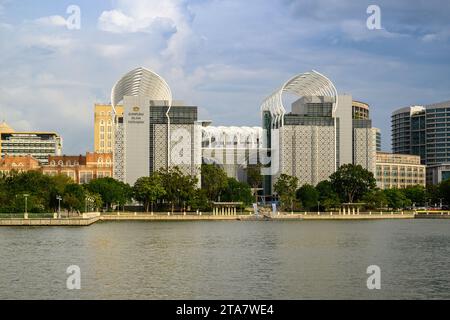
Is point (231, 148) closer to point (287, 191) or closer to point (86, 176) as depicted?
point (86, 176)

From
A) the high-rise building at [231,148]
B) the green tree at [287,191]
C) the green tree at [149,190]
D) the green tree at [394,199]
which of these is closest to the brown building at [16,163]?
the high-rise building at [231,148]

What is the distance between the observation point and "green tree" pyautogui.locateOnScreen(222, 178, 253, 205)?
148125 millimetres

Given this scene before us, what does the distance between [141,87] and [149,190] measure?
42.1 metres

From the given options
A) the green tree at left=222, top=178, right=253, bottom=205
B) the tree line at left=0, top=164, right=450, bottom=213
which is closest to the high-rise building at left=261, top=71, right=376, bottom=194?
the tree line at left=0, top=164, right=450, bottom=213

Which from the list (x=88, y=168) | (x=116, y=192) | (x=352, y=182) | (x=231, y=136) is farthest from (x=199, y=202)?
(x=231, y=136)

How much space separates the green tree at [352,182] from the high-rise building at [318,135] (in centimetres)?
2535

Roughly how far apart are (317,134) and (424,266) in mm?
121527

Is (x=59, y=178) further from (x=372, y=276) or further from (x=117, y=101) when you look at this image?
(x=372, y=276)

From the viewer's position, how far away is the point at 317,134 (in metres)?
167

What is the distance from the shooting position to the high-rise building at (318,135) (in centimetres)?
16712

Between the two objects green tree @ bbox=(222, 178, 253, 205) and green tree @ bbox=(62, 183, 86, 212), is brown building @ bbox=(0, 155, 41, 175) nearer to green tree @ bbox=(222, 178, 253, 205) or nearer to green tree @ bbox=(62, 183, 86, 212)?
green tree @ bbox=(222, 178, 253, 205)

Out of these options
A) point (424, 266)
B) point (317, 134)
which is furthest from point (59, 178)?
point (424, 266)

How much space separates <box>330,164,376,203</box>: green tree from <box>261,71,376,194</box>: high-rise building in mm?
25353

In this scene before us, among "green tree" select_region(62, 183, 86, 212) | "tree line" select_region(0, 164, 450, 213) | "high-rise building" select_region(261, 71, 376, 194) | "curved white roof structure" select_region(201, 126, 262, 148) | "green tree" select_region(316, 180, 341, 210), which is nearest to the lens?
"green tree" select_region(62, 183, 86, 212)
